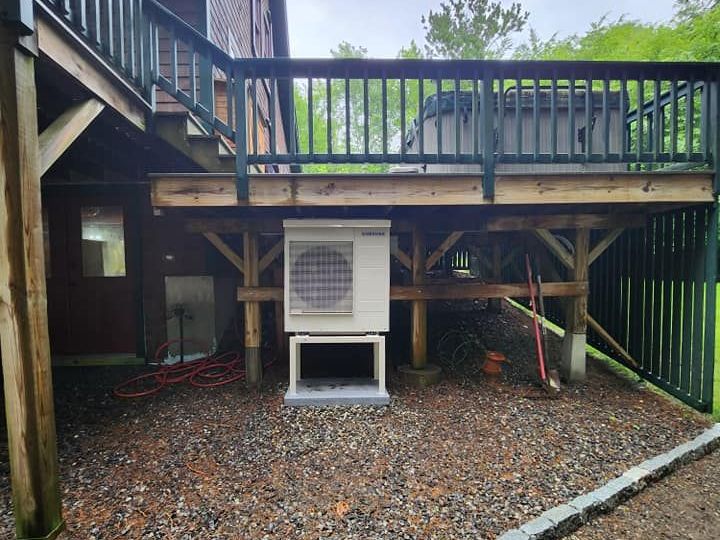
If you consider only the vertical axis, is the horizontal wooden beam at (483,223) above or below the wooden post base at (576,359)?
above

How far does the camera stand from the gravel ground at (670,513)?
2.05m

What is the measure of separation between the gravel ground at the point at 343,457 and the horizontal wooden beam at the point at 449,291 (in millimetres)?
856

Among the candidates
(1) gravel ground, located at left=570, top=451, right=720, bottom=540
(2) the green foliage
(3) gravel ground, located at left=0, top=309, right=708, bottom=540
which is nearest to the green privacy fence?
(3) gravel ground, located at left=0, top=309, right=708, bottom=540

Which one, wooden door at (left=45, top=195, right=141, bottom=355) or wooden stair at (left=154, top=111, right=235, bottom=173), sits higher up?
wooden stair at (left=154, top=111, right=235, bottom=173)

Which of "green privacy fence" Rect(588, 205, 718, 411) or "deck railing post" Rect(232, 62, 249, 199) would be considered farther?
"green privacy fence" Rect(588, 205, 718, 411)

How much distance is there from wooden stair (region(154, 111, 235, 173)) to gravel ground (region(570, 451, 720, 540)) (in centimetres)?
344

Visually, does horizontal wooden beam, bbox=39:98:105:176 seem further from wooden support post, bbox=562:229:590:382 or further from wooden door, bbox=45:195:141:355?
wooden support post, bbox=562:229:590:382

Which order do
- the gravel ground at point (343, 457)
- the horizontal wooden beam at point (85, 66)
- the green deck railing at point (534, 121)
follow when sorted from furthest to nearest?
the green deck railing at point (534, 121) → the gravel ground at point (343, 457) → the horizontal wooden beam at point (85, 66)

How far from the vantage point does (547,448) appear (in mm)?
2732

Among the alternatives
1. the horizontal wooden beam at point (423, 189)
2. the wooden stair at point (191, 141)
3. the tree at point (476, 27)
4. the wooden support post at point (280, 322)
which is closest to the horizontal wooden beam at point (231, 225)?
the wooden stair at point (191, 141)

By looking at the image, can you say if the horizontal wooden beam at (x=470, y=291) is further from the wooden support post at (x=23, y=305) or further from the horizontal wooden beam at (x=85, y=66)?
the wooden support post at (x=23, y=305)

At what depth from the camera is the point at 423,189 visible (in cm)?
308

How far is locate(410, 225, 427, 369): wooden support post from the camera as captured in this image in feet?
12.7

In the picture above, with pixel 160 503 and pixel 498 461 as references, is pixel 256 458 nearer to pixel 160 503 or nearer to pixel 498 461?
pixel 160 503
